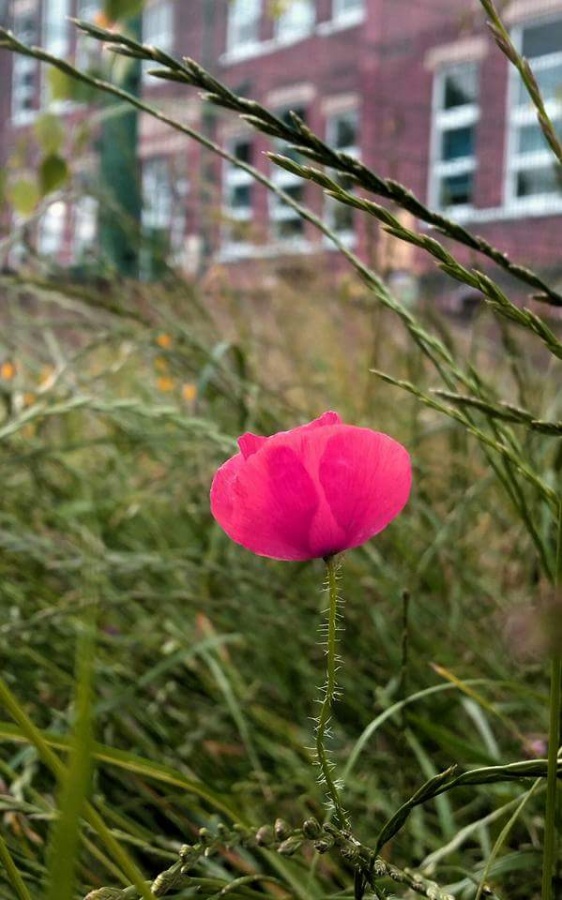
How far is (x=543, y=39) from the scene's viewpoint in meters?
8.09

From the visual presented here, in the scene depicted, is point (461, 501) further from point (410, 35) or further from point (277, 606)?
point (410, 35)

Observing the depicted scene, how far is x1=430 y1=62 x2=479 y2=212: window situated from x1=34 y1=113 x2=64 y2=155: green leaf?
7659mm

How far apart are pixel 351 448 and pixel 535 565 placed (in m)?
0.42

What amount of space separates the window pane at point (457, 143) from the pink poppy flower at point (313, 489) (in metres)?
8.70

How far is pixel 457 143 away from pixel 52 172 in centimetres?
817

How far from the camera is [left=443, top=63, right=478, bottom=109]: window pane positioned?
8.35 meters

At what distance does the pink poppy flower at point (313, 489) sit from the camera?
22 centimetres

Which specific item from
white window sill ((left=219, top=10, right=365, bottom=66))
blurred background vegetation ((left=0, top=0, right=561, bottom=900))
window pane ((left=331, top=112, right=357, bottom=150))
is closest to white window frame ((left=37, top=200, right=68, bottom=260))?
blurred background vegetation ((left=0, top=0, right=561, bottom=900))

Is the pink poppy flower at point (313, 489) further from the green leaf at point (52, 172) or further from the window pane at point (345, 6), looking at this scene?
the window pane at point (345, 6)

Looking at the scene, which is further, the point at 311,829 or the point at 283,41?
the point at 283,41

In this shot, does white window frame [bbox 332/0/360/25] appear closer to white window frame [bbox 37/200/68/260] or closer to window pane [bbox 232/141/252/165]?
window pane [bbox 232/141/252/165]

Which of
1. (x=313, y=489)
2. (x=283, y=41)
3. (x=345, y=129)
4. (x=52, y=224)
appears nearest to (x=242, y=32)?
(x=283, y=41)

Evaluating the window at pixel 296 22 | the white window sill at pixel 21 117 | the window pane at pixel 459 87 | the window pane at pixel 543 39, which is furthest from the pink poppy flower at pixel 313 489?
the window at pixel 296 22

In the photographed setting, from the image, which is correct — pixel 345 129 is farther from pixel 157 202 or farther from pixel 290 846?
pixel 290 846
